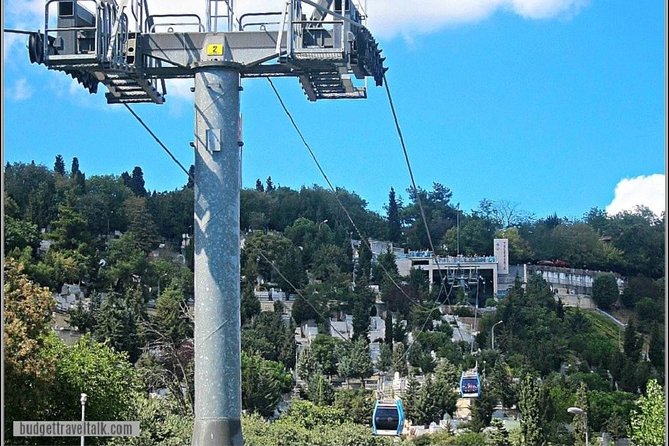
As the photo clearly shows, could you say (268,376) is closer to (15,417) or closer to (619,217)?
(15,417)

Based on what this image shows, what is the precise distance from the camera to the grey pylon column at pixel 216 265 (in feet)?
26.3

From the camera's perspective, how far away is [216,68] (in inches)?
327

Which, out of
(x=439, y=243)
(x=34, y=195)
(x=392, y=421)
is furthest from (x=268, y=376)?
(x=439, y=243)

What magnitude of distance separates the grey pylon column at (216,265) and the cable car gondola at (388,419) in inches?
673

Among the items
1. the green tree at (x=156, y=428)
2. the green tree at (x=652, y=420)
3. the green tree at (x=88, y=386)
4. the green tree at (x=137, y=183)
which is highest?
the green tree at (x=137, y=183)

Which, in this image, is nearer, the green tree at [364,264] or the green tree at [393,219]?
the green tree at [364,264]

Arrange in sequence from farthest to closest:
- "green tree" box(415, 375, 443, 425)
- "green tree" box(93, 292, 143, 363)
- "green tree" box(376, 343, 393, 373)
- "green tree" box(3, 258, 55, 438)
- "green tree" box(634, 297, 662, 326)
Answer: "green tree" box(634, 297, 662, 326)
"green tree" box(376, 343, 393, 373)
"green tree" box(93, 292, 143, 363)
"green tree" box(415, 375, 443, 425)
"green tree" box(3, 258, 55, 438)

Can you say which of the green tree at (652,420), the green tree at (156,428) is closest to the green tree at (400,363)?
the green tree at (652,420)

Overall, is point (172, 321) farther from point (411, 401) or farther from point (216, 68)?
point (216, 68)

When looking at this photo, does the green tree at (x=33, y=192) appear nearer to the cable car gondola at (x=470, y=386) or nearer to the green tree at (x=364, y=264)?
the green tree at (x=364, y=264)

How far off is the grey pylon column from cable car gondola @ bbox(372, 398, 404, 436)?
56.1 feet

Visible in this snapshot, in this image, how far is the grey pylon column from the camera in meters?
8.02

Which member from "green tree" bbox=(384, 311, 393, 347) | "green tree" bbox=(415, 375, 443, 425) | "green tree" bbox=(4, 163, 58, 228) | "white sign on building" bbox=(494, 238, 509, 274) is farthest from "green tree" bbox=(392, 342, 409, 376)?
"green tree" bbox=(4, 163, 58, 228)

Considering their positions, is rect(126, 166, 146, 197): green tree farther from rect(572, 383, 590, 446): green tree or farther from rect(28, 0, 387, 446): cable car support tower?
rect(28, 0, 387, 446): cable car support tower
